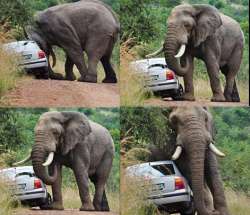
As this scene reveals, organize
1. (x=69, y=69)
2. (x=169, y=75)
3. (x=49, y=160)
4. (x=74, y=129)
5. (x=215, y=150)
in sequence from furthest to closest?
(x=69, y=69)
(x=169, y=75)
(x=74, y=129)
(x=215, y=150)
(x=49, y=160)

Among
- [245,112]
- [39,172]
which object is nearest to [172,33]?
[245,112]

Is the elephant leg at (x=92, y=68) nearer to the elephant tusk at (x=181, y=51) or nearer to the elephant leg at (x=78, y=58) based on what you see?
the elephant leg at (x=78, y=58)

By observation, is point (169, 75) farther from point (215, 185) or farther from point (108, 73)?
point (215, 185)

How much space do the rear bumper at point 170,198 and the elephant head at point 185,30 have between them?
748mm

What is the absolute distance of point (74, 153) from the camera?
5.93 m

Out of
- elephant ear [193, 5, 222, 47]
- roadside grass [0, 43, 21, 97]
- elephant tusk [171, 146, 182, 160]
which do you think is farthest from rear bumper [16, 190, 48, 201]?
elephant ear [193, 5, 222, 47]

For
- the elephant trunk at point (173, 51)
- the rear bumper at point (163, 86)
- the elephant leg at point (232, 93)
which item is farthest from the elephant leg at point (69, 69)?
the elephant leg at point (232, 93)

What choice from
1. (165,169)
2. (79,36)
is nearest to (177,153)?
(165,169)

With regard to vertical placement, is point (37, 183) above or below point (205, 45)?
below

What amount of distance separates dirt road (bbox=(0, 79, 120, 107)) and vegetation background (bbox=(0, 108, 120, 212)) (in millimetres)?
48

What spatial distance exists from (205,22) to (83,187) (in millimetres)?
1271

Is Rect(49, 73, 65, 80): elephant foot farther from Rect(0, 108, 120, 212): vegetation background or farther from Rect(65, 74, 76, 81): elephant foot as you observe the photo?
Rect(0, 108, 120, 212): vegetation background

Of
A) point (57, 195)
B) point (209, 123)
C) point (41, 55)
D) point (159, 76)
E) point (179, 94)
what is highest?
point (41, 55)

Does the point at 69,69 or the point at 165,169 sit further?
the point at 69,69
